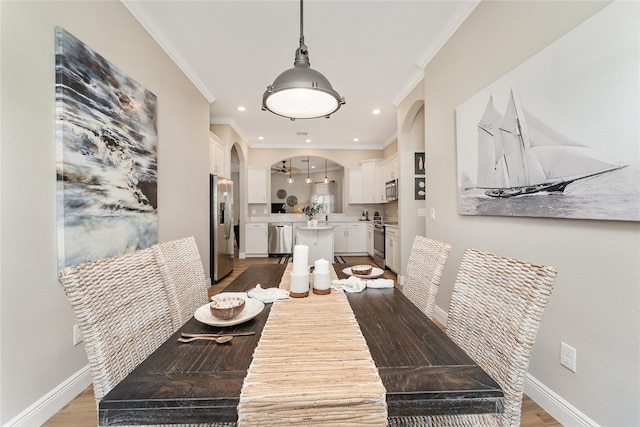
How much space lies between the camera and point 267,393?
0.63 metres

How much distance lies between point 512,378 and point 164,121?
3154mm

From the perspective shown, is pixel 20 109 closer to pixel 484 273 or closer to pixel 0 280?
pixel 0 280

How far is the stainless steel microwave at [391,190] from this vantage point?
16.8 feet

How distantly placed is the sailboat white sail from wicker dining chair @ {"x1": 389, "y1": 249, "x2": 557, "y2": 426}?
0.68 m

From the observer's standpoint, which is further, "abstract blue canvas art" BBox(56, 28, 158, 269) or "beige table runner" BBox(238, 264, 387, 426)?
"abstract blue canvas art" BBox(56, 28, 158, 269)

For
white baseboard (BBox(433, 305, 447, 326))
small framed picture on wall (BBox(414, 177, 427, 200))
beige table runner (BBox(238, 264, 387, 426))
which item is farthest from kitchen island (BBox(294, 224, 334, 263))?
beige table runner (BBox(238, 264, 387, 426))

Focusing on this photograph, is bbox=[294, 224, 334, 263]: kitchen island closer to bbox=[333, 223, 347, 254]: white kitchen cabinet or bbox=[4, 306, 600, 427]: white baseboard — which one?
bbox=[333, 223, 347, 254]: white kitchen cabinet

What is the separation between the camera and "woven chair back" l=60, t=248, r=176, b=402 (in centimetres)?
83

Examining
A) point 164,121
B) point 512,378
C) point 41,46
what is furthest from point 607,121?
point 164,121

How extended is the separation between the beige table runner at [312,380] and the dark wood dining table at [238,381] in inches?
1.6

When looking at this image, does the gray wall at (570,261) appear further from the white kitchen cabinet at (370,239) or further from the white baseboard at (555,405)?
the white kitchen cabinet at (370,239)

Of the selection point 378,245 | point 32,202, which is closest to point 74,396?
point 32,202

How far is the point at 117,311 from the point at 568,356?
208 centimetres

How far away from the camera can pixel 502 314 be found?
957 mm
